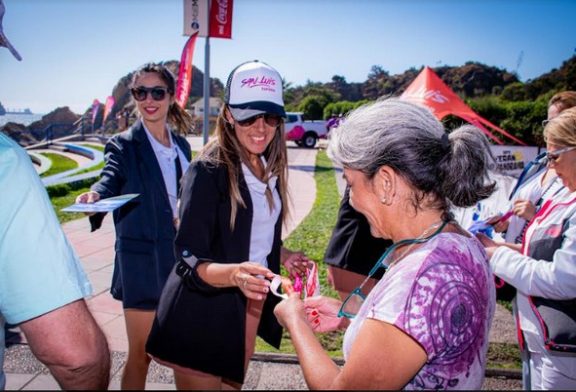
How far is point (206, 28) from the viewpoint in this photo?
738 cm

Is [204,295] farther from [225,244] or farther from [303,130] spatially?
[303,130]

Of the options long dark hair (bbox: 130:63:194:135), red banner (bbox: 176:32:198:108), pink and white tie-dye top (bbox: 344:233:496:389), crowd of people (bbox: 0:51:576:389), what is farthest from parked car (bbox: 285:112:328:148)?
pink and white tie-dye top (bbox: 344:233:496:389)

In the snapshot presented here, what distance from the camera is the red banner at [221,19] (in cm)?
758

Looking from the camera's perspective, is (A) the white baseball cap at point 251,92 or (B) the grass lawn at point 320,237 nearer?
(A) the white baseball cap at point 251,92

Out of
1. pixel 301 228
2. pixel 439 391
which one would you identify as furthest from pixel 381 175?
pixel 301 228

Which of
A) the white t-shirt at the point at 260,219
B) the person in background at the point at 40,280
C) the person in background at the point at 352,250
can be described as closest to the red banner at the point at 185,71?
the person in background at the point at 352,250

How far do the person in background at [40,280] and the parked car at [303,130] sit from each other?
2576 centimetres

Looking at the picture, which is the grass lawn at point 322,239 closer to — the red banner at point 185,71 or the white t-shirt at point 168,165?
the white t-shirt at point 168,165

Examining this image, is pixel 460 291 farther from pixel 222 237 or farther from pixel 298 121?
pixel 298 121

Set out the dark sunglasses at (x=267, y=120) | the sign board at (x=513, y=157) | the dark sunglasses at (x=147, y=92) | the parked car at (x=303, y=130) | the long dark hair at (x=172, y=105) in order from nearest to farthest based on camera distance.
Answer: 1. the dark sunglasses at (x=267, y=120)
2. the dark sunglasses at (x=147, y=92)
3. the long dark hair at (x=172, y=105)
4. the sign board at (x=513, y=157)
5. the parked car at (x=303, y=130)

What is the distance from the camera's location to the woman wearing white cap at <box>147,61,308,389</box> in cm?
193

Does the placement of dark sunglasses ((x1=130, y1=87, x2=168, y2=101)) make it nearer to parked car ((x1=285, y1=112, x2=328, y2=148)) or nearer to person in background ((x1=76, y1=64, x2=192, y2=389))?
person in background ((x1=76, y1=64, x2=192, y2=389))

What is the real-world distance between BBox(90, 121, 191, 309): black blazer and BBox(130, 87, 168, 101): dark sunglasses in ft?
1.74

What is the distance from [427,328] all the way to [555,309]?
4.60 feet
